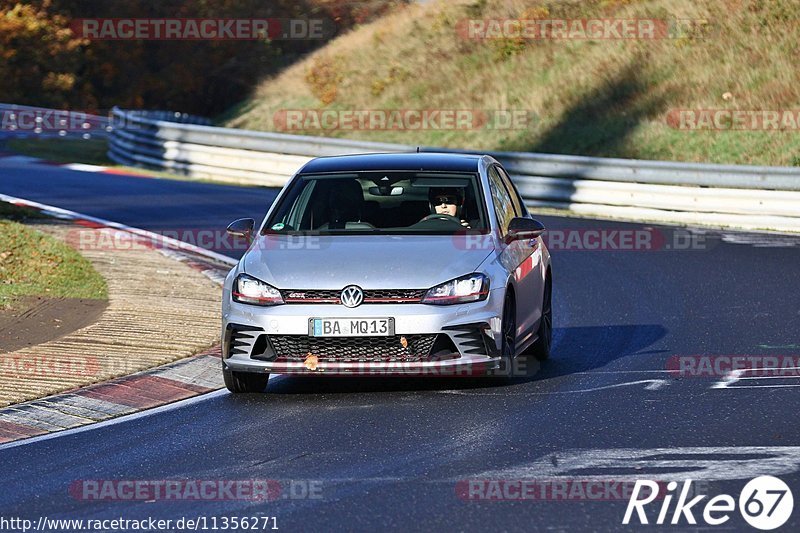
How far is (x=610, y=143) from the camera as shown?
28703 mm

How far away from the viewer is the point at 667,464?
7609 mm

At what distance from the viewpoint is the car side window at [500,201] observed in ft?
35.7

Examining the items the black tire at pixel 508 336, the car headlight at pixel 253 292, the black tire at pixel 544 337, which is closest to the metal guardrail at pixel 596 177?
the black tire at pixel 544 337

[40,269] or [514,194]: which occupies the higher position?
[514,194]

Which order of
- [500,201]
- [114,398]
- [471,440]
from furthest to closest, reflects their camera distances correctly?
[500,201] → [114,398] → [471,440]

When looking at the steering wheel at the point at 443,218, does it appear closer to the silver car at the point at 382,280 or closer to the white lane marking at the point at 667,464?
the silver car at the point at 382,280

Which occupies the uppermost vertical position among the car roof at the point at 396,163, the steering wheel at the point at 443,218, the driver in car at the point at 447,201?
the car roof at the point at 396,163

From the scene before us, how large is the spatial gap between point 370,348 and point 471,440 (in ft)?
4.64

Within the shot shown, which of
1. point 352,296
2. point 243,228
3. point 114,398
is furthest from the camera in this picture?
point 243,228

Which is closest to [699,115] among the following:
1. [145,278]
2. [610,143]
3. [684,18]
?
[610,143]

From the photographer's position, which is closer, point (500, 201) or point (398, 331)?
point (398, 331)

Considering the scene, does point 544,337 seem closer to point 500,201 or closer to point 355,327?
point 500,201

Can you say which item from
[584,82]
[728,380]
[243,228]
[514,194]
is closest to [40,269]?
[243,228]

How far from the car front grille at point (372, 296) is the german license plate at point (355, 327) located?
5.1 inches
